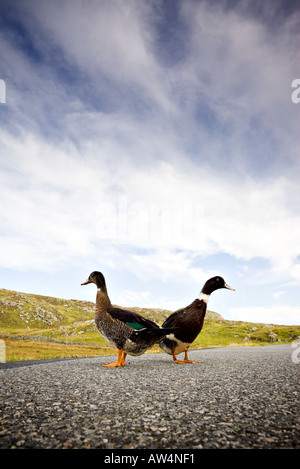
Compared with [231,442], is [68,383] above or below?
below

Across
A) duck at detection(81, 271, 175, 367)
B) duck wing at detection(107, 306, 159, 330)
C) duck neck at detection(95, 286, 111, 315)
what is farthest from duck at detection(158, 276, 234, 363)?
duck neck at detection(95, 286, 111, 315)

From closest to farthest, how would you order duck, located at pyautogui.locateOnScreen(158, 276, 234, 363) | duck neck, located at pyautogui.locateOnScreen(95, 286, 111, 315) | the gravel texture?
1. the gravel texture
2. duck neck, located at pyautogui.locateOnScreen(95, 286, 111, 315)
3. duck, located at pyautogui.locateOnScreen(158, 276, 234, 363)

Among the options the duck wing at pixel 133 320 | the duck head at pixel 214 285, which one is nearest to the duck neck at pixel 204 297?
the duck head at pixel 214 285

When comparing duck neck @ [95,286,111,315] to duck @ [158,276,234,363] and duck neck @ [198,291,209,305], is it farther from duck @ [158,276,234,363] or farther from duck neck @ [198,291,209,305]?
duck neck @ [198,291,209,305]

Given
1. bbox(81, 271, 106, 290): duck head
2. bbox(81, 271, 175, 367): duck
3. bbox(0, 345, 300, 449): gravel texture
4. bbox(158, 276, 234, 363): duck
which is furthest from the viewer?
bbox(81, 271, 106, 290): duck head

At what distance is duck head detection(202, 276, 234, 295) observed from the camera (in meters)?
13.3

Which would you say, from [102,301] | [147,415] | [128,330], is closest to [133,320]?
[128,330]

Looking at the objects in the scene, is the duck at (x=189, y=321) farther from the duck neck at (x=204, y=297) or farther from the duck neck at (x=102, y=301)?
the duck neck at (x=102, y=301)

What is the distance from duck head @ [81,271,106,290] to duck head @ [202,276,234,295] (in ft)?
18.1

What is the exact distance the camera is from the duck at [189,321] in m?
12.5
